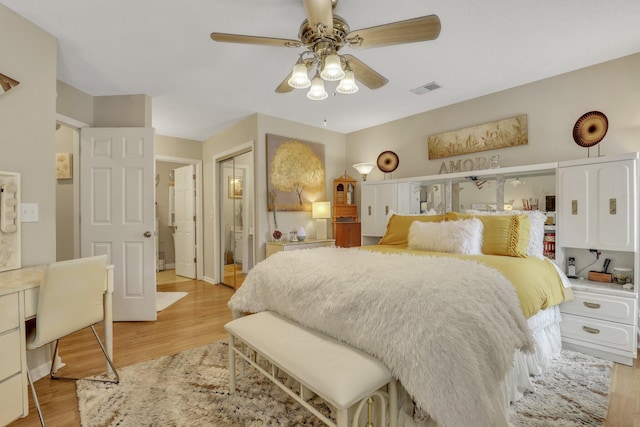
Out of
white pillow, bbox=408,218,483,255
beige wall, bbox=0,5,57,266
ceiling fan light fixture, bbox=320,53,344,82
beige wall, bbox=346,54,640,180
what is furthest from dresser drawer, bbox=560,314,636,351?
beige wall, bbox=0,5,57,266

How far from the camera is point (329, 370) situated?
1.25 m

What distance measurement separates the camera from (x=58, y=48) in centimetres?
239

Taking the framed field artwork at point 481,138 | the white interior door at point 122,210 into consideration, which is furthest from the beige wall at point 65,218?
the framed field artwork at point 481,138

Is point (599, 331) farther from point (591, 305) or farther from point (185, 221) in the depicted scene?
point (185, 221)

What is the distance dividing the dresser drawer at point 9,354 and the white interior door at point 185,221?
377cm

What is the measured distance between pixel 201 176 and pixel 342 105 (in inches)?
115

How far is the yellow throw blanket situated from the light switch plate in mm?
3206

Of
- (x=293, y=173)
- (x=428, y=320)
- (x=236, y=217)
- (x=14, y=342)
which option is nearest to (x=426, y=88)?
(x=293, y=173)

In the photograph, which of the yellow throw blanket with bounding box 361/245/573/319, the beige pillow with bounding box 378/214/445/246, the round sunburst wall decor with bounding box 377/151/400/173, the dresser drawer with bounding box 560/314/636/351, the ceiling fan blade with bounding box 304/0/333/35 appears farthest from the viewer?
the round sunburst wall decor with bounding box 377/151/400/173

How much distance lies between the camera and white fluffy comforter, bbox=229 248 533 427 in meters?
1.16

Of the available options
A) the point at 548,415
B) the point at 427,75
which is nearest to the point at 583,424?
the point at 548,415

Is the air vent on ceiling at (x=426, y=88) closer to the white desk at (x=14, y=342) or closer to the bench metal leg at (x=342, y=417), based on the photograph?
the bench metal leg at (x=342, y=417)

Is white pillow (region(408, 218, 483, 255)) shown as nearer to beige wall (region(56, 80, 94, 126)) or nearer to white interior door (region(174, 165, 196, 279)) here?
beige wall (region(56, 80, 94, 126))

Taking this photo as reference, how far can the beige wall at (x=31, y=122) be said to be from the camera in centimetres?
199
